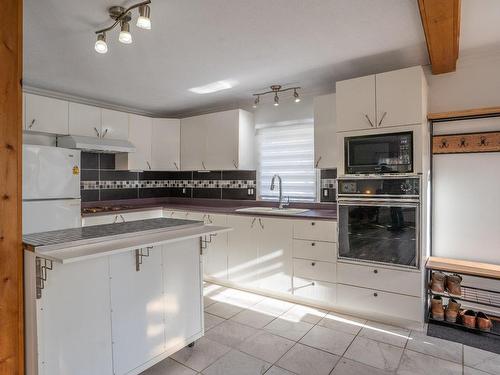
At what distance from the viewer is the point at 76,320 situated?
1.58 meters

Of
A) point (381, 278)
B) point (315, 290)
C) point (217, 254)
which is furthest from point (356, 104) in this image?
point (217, 254)

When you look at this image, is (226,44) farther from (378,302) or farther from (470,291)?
(470,291)

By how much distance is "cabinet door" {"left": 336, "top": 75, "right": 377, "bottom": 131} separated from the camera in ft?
8.67

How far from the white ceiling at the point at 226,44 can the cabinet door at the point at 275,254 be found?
149 cm

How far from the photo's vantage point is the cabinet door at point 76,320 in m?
1.47

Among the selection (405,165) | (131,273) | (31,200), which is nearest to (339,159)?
(405,165)

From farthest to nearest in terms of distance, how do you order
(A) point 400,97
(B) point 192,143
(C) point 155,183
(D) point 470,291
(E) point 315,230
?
(C) point 155,183 → (B) point 192,143 → (E) point 315,230 → (D) point 470,291 → (A) point 400,97

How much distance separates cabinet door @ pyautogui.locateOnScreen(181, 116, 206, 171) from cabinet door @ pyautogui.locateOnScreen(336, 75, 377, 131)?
1973 mm

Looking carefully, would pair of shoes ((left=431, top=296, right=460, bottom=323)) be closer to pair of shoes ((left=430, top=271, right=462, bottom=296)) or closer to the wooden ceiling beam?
pair of shoes ((left=430, top=271, right=462, bottom=296))

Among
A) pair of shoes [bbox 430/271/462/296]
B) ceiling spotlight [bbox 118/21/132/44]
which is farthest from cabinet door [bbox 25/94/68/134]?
pair of shoes [bbox 430/271/462/296]

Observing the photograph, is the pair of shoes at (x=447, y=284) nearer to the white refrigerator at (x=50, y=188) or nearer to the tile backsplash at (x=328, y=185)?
the tile backsplash at (x=328, y=185)

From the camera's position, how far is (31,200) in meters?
2.90

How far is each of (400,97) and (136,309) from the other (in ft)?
8.09

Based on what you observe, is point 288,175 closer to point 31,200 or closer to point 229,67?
point 229,67
